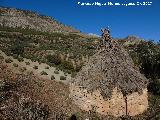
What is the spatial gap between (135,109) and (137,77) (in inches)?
111

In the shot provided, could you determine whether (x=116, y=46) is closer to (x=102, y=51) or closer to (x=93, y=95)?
(x=102, y=51)

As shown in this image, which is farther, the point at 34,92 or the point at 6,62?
the point at 6,62

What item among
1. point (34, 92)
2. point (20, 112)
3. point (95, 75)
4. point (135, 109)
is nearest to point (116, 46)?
point (95, 75)

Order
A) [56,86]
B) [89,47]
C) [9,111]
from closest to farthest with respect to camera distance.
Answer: [9,111]
[56,86]
[89,47]

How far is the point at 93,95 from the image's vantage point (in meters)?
29.7

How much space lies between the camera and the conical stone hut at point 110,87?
29.6m

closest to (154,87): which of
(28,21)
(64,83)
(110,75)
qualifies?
(110,75)

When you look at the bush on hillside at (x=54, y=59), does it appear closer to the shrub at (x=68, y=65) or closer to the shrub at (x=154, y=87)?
the shrub at (x=68, y=65)

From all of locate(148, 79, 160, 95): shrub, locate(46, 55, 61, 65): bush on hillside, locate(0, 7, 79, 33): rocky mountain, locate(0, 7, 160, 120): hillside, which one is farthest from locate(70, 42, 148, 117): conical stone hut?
locate(0, 7, 79, 33): rocky mountain

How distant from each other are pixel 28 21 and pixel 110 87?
290 feet

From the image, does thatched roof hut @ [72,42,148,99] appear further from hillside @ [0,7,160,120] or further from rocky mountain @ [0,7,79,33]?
rocky mountain @ [0,7,79,33]

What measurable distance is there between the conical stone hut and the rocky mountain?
71781 millimetres

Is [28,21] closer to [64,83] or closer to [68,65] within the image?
[68,65]

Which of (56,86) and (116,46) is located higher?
(116,46)
